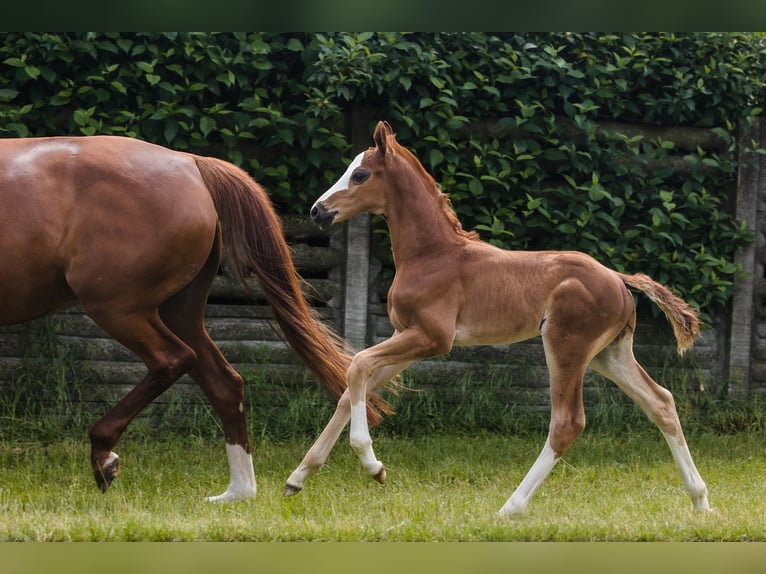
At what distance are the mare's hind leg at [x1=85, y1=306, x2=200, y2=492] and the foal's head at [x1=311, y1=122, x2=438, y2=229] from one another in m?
0.95

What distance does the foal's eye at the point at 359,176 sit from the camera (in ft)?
15.2

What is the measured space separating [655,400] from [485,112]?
9.91 feet

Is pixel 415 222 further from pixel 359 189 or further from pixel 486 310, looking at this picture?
pixel 486 310

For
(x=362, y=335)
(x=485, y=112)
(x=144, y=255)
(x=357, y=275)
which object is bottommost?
(x=362, y=335)

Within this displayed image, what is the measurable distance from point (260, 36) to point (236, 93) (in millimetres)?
481

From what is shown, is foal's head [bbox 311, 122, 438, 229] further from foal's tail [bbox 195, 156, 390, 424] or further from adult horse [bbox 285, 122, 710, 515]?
foal's tail [bbox 195, 156, 390, 424]

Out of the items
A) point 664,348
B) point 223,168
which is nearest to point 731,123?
point 664,348

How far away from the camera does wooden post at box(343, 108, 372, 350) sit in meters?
6.76

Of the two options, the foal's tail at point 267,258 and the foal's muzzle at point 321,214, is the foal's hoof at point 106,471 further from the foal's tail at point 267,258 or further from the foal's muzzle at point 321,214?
the foal's muzzle at point 321,214

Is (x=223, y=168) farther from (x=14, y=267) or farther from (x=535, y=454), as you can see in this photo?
(x=535, y=454)

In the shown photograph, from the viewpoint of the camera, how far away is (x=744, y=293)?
7.07 metres

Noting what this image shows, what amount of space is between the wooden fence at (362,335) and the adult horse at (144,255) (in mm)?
1618

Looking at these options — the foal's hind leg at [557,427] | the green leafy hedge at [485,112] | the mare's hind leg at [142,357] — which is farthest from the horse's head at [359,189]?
the green leafy hedge at [485,112]

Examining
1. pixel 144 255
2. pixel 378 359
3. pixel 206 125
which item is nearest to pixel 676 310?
pixel 378 359
